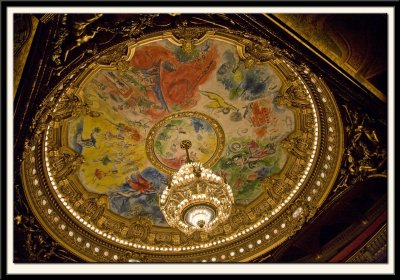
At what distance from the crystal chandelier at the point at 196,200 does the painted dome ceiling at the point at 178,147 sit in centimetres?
182

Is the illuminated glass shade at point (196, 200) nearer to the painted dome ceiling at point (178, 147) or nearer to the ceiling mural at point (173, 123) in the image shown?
the ceiling mural at point (173, 123)

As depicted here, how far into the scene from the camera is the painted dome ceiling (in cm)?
955

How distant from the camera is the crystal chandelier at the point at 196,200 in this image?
29.3 ft

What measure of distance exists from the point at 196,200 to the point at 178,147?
108 inches

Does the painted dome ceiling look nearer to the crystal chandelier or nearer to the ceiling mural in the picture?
the ceiling mural

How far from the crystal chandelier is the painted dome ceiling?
1.82 meters

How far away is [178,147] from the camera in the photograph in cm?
1138

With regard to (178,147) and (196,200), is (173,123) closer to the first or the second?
(178,147)

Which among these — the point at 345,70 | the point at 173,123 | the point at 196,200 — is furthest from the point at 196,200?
the point at 345,70

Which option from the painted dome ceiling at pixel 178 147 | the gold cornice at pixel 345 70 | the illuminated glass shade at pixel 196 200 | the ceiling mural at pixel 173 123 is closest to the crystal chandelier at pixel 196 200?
the illuminated glass shade at pixel 196 200

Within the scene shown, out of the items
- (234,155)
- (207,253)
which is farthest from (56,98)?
(207,253)

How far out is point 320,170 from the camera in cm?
1035

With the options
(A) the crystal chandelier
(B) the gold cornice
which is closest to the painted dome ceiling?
(A) the crystal chandelier

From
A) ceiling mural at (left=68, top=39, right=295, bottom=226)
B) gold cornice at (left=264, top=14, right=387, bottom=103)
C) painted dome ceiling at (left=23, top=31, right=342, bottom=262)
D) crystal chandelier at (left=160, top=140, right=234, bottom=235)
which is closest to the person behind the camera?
gold cornice at (left=264, top=14, right=387, bottom=103)
